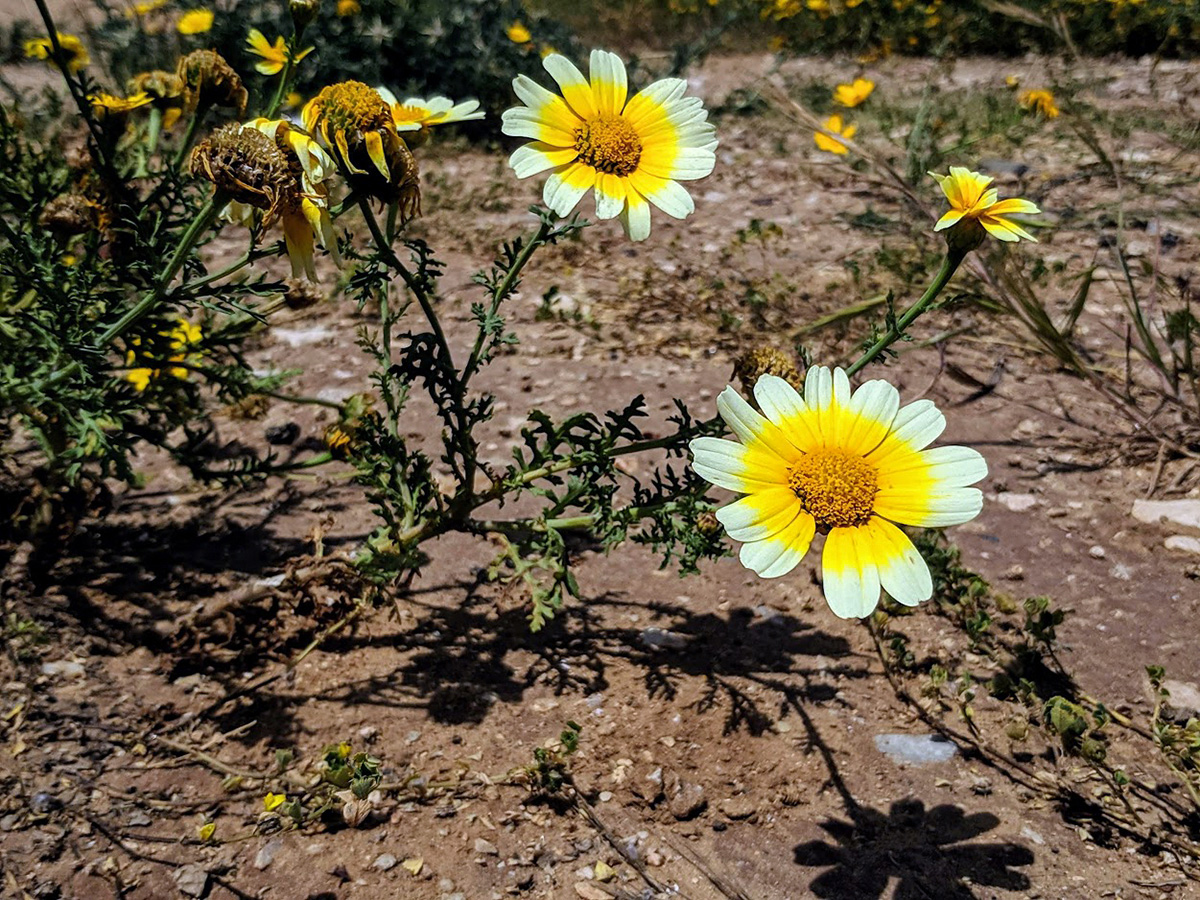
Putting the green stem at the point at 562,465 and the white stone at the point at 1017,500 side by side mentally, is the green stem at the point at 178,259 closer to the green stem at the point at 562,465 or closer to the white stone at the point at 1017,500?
the green stem at the point at 562,465

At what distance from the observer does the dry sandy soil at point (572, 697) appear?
1.73 metres

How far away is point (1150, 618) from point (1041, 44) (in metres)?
6.06

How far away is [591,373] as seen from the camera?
3.27 m

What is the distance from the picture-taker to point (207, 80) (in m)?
1.86

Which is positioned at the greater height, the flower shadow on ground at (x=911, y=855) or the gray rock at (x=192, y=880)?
the gray rock at (x=192, y=880)

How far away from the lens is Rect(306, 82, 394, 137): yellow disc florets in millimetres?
1437

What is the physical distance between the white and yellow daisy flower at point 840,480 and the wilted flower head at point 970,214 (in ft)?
0.89

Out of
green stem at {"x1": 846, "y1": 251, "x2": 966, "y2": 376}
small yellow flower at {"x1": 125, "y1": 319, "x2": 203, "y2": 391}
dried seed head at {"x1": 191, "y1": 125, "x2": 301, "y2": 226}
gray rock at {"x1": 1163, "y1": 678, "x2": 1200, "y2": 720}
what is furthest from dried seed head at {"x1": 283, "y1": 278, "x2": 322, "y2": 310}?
gray rock at {"x1": 1163, "y1": 678, "x2": 1200, "y2": 720}

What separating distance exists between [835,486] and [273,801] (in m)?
1.17

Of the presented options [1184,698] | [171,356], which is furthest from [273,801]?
[1184,698]

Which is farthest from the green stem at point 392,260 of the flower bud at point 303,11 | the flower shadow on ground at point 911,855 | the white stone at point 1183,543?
the white stone at point 1183,543

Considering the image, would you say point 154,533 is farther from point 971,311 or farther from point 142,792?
point 971,311

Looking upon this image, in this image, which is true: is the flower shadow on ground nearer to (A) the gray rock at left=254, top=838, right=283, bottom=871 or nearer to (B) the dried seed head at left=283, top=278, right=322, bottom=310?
(A) the gray rock at left=254, top=838, right=283, bottom=871

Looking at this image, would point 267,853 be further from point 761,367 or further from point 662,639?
point 761,367
